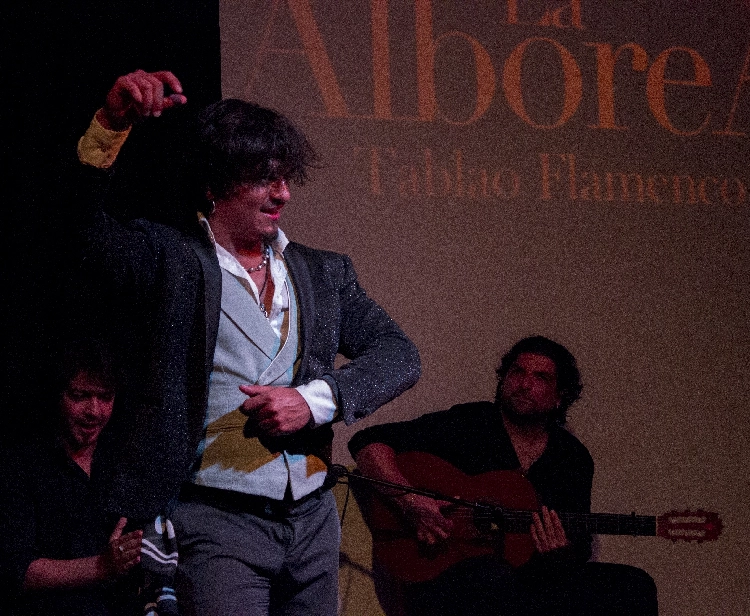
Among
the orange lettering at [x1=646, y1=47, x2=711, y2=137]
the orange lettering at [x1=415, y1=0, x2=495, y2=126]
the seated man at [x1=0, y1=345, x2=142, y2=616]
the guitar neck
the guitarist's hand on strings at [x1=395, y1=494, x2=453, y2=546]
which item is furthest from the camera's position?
the orange lettering at [x1=646, y1=47, x2=711, y2=137]

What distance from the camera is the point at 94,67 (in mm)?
3115

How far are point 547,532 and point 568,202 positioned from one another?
4.71 feet

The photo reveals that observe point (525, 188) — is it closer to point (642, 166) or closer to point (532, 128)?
point (532, 128)

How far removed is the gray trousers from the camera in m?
1.68

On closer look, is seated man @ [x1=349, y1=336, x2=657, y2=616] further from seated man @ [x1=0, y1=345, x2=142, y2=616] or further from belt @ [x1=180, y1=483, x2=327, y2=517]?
belt @ [x1=180, y1=483, x2=327, y2=517]

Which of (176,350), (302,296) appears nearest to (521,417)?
(302,296)

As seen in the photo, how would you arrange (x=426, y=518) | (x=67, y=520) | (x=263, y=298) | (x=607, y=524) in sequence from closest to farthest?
(x=263, y=298) → (x=67, y=520) → (x=426, y=518) → (x=607, y=524)

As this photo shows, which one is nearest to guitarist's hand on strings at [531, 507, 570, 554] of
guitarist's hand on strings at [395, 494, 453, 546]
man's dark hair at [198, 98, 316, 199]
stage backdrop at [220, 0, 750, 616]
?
guitarist's hand on strings at [395, 494, 453, 546]

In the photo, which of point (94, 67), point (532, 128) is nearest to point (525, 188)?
point (532, 128)

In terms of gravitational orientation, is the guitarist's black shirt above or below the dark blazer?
below

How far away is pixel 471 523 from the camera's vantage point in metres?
3.08

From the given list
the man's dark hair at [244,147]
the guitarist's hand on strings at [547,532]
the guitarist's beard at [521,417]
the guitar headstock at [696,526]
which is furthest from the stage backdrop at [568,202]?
the man's dark hair at [244,147]

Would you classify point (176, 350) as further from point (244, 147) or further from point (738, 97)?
point (738, 97)

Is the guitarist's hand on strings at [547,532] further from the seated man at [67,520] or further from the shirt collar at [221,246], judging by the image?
the shirt collar at [221,246]
